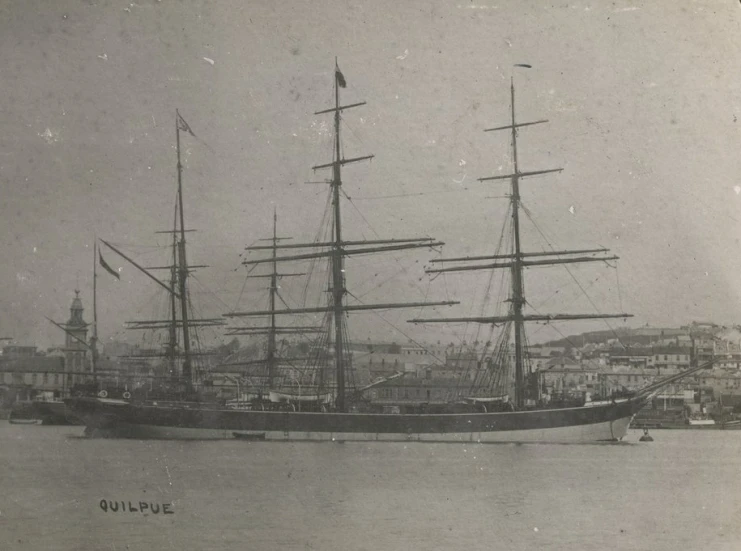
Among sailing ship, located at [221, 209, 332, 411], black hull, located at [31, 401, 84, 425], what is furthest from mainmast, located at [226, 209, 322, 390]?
black hull, located at [31, 401, 84, 425]

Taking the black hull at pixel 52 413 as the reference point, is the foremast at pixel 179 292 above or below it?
above

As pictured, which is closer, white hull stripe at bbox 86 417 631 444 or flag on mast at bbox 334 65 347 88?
flag on mast at bbox 334 65 347 88

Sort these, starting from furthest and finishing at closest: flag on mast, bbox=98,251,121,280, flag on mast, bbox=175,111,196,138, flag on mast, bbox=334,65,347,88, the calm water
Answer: flag on mast, bbox=98,251,121,280 < flag on mast, bbox=175,111,196,138 < flag on mast, bbox=334,65,347,88 < the calm water

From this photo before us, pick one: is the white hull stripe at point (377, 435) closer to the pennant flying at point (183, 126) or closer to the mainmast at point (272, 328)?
the mainmast at point (272, 328)

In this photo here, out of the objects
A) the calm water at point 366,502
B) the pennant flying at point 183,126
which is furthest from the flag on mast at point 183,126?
the calm water at point 366,502

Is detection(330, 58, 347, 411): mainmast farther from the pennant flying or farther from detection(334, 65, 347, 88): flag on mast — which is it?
the pennant flying

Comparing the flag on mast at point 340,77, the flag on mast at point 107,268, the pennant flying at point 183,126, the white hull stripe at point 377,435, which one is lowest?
the white hull stripe at point 377,435
